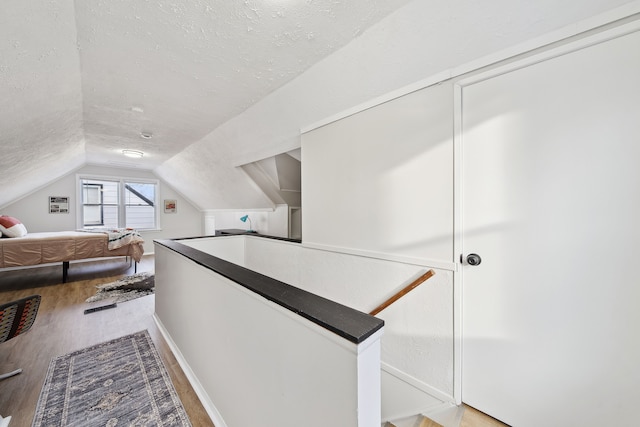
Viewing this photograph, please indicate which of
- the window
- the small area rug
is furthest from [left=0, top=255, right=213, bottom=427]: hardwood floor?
the window

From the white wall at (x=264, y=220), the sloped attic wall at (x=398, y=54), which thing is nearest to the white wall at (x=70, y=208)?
the white wall at (x=264, y=220)

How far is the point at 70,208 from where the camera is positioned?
515cm

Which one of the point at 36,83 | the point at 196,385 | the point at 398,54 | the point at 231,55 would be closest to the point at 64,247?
the point at 36,83

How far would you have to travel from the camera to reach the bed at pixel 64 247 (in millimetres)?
3391

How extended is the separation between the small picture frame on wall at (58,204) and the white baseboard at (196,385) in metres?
5.01

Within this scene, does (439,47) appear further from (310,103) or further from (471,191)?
(310,103)

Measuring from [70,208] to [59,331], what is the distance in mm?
4162

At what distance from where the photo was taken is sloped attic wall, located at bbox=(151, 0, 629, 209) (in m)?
1.05

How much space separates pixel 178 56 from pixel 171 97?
0.72 metres

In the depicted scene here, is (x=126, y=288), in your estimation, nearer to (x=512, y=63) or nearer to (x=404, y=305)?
(x=404, y=305)

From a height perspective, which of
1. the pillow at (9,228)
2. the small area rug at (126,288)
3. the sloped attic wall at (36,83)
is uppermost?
the sloped attic wall at (36,83)

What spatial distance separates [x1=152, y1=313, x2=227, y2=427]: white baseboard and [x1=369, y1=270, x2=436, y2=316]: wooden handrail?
1.15 meters

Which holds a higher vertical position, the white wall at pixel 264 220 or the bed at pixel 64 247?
the white wall at pixel 264 220

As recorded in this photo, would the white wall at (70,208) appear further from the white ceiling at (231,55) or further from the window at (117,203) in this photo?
the white ceiling at (231,55)
